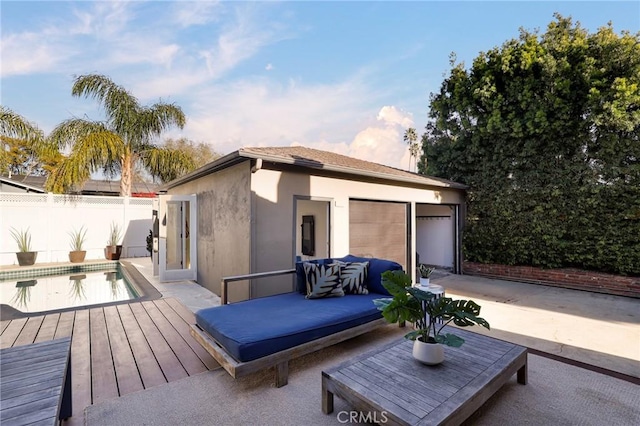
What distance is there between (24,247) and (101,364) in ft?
32.1

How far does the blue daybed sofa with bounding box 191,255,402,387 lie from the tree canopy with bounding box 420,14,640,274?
5.57 m

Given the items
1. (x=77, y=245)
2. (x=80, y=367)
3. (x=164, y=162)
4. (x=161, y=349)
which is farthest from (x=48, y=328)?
(x=164, y=162)

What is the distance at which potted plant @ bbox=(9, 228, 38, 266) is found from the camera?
9.59m

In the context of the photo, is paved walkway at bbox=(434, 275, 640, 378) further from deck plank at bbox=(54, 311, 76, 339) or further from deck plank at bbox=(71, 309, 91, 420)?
deck plank at bbox=(54, 311, 76, 339)

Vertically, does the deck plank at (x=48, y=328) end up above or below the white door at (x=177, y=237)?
below

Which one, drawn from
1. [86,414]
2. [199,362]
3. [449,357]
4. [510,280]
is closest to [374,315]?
[449,357]

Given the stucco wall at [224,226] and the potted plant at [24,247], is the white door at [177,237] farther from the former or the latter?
the potted plant at [24,247]

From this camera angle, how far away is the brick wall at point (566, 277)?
645 centimetres

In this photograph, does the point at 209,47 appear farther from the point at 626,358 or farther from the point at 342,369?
the point at 626,358

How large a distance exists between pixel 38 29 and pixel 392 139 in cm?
1343

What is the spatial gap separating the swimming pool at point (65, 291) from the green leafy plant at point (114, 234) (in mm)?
1950

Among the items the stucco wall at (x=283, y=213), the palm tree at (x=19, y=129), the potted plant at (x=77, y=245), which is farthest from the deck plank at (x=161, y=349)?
the palm tree at (x=19, y=129)

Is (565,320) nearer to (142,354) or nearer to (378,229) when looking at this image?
(378,229)

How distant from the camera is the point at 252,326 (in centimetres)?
304
